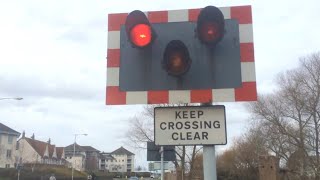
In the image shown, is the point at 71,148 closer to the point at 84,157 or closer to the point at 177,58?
the point at 84,157

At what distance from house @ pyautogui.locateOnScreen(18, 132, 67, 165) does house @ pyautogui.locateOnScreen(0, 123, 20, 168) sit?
12.7 ft

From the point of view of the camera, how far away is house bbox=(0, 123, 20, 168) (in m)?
92.9

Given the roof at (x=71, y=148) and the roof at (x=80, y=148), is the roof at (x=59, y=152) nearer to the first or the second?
the roof at (x=71, y=148)

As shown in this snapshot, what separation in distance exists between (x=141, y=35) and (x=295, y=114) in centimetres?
5402

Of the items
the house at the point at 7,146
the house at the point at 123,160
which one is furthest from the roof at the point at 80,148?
the house at the point at 7,146

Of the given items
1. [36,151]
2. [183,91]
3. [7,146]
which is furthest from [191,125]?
[36,151]

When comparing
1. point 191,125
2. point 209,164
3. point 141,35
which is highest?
point 141,35

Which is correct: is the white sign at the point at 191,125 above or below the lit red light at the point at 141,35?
below

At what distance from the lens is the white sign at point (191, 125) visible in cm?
464

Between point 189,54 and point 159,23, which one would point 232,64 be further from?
point 159,23

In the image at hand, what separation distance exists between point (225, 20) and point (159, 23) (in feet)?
2.22

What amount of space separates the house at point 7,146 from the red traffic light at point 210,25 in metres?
93.0

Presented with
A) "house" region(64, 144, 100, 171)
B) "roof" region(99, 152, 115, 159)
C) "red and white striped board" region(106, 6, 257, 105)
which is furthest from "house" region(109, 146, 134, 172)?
"red and white striped board" region(106, 6, 257, 105)

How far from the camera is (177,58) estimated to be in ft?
14.9
